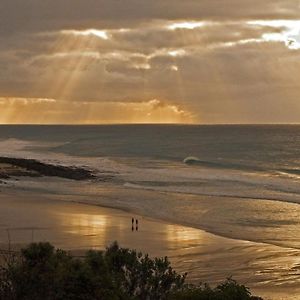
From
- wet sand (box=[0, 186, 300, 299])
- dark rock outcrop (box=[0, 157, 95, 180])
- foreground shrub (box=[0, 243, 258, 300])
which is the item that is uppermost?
dark rock outcrop (box=[0, 157, 95, 180])

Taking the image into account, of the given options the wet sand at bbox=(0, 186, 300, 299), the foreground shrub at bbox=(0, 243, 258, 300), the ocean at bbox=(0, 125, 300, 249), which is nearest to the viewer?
the foreground shrub at bbox=(0, 243, 258, 300)

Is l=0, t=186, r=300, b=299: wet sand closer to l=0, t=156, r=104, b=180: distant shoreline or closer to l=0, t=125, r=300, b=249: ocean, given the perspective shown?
l=0, t=125, r=300, b=249: ocean

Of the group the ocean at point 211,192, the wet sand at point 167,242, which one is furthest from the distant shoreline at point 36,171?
the wet sand at point 167,242

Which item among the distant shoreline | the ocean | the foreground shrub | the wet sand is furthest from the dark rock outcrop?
the foreground shrub

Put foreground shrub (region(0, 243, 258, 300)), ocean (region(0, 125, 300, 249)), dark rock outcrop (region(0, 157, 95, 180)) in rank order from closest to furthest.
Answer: foreground shrub (region(0, 243, 258, 300)), ocean (region(0, 125, 300, 249)), dark rock outcrop (region(0, 157, 95, 180))

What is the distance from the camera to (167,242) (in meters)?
29.0

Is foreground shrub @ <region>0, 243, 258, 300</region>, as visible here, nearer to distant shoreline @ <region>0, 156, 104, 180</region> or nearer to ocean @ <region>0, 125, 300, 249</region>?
ocean @ <region>0, 125, 300, 249</region>

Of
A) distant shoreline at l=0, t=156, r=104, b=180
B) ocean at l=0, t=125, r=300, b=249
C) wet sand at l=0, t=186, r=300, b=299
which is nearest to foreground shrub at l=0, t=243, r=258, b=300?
wet sand at l=0, t=186, r=300, b=299

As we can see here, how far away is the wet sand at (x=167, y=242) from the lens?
76.2ft

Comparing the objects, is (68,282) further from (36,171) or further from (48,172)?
(36,171)

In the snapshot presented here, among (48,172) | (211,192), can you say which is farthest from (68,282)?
(48,172)

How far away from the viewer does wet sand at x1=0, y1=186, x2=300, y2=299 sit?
2322cm

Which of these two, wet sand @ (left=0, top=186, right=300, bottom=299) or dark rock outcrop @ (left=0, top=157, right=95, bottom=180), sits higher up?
dark rock outcrop @ (left=0, top=157, right=95, bottom=180)

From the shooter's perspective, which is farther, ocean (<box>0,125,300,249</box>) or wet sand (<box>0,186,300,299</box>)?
ocean (<box>0,125,300,249</box>)
